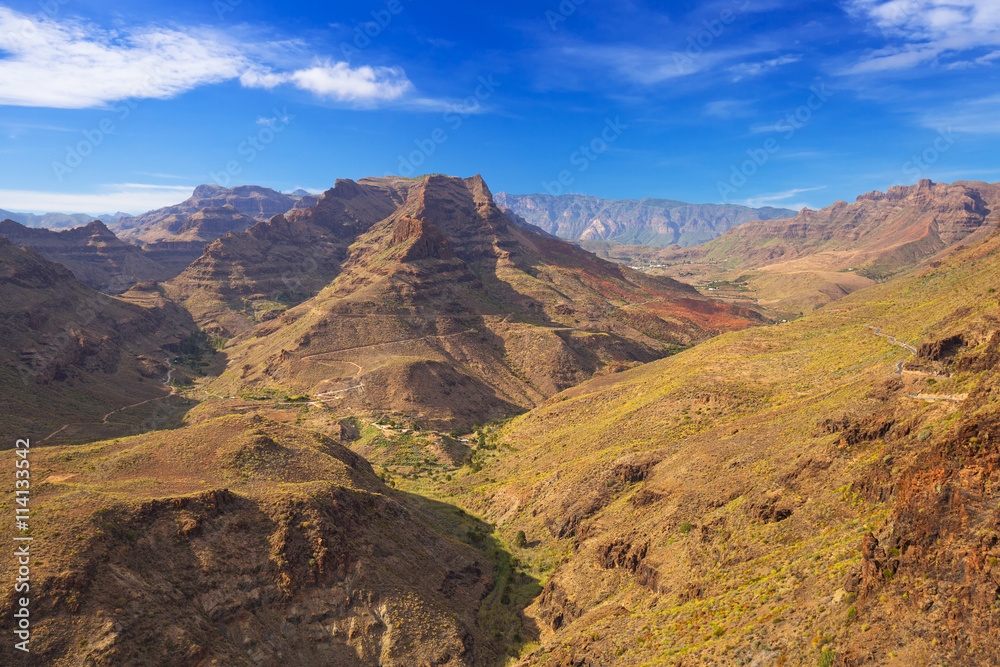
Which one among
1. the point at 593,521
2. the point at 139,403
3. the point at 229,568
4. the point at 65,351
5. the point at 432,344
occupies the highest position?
the point at 432,344

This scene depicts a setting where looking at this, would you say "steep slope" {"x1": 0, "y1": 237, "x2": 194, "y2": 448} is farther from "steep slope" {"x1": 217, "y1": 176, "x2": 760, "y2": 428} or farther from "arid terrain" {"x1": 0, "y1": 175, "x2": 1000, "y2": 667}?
"steep slope" {"x1": 217, "y1": 176, "x2": 760, "y2": 428}

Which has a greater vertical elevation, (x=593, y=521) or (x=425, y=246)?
(x=425, y=246)

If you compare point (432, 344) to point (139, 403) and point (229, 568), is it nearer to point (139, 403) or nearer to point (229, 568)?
point (139, 403)

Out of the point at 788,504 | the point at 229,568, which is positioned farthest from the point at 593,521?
the point at 229,568

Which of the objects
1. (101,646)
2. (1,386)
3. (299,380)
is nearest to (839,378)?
(101,646)

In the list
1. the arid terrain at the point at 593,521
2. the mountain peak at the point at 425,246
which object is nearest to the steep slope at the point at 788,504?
the arid terrain at the point at 593,521

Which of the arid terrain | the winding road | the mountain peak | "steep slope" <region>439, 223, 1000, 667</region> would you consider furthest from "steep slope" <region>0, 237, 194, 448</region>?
the mountain peak

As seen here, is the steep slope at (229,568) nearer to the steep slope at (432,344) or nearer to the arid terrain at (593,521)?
the arid terrain at (593,521)

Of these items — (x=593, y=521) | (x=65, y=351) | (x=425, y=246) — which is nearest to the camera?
(x=593, y=521)
